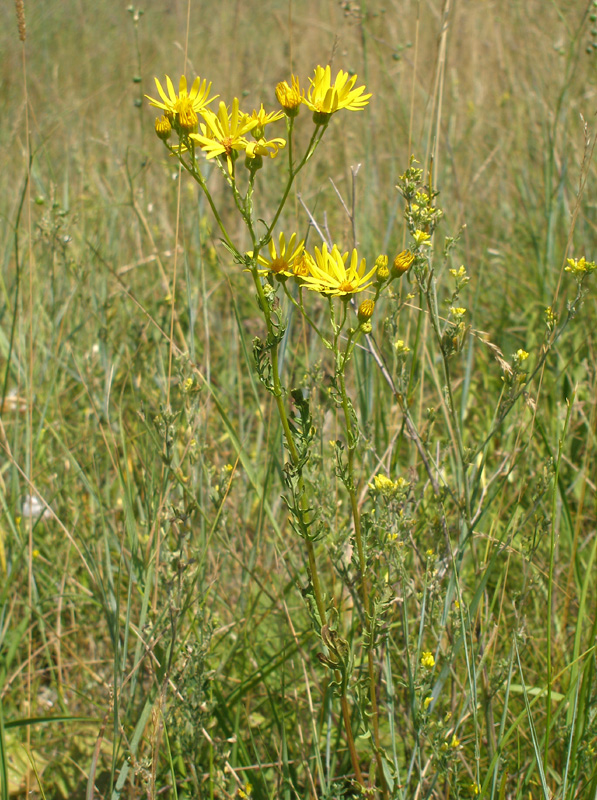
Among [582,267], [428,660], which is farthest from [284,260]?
[428,660]

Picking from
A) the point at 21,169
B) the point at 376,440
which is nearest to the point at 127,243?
the point at 21,169

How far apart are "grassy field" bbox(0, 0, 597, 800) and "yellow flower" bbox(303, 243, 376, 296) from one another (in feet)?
0.16

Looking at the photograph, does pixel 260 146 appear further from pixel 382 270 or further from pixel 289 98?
pixel 382 270

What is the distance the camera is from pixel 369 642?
103 centimetres

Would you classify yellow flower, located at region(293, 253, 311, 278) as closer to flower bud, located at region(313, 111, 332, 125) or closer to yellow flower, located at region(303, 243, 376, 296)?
yellow flower, located at region(303, 243, 376, 296)

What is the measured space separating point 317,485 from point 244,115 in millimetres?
683

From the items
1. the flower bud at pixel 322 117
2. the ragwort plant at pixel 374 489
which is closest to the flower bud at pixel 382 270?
the ragwort plant at pixel 374 489

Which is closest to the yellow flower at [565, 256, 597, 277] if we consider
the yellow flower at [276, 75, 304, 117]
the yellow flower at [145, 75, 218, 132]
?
the yellow flower at [276, 75, 304, 117]

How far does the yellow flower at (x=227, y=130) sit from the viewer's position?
0.95 meters

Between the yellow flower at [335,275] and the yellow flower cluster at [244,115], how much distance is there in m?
0.17

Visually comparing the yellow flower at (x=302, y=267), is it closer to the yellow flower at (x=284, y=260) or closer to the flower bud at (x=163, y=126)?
the yellow flower at (x=284, y=260)

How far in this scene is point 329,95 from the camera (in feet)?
3.04

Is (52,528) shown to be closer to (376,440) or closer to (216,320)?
(376,440)

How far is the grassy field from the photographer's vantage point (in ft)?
3.84
